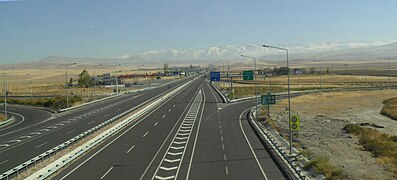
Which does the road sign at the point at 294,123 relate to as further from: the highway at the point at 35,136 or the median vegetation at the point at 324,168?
the highway at the point at 35,136

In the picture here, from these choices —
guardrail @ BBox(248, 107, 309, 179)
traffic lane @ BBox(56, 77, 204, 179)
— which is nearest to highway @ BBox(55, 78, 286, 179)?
traffic lane @ BBox(56, 77, 204, 179)

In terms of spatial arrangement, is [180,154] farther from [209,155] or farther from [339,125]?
[339,125]

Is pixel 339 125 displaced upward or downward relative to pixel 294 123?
downward

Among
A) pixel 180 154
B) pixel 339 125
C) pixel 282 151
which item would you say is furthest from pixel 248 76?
pixel 180 154

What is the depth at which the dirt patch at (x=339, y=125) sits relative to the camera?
31.2 meters

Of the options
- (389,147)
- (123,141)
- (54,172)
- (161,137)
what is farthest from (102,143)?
(389,147)

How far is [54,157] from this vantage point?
32062mm

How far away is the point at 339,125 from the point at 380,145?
17317mm

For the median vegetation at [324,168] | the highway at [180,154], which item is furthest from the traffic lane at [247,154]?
the median vegetation at [324,168]

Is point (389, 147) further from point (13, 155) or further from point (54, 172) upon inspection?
point (13, 155)

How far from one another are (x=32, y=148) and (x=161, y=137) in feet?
39.9

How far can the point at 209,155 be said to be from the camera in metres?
32.9

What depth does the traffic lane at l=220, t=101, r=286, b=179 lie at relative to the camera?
27.2 meters

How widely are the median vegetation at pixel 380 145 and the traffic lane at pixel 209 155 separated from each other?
39.9 feet
